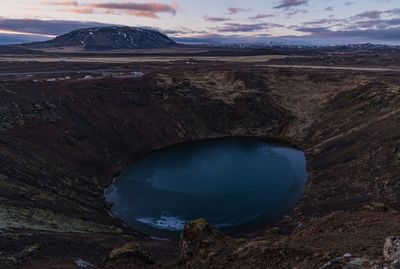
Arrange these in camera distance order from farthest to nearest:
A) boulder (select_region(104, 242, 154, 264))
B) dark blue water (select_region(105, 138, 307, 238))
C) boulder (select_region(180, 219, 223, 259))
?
dark blue water (select_region(105, 138, 307, 238)), boulder (select_region(104, 242, 154, 264)), boulder (select_region(180, 219, 223, 259))

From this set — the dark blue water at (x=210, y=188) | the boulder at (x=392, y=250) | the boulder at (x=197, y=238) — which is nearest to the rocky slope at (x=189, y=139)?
the boulder at (x=197, y=238)

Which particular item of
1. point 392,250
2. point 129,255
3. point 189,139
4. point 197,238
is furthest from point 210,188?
point 392,250

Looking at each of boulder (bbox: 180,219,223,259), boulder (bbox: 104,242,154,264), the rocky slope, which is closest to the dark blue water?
the rocky slope

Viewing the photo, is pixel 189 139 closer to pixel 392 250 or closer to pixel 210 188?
pixel 210 188

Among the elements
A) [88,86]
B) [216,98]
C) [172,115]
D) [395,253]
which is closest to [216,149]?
[172,115]

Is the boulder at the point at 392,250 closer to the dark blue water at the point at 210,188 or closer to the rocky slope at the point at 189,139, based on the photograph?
the rocky slope at the point at 189,139

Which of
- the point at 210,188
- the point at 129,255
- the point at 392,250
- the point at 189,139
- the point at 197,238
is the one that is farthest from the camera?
the point at 189,139

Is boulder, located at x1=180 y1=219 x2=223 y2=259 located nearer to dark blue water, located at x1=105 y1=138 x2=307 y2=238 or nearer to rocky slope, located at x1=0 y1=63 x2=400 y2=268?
rocky slope, located at x1=0 y1=63 x2=400 y2=268
